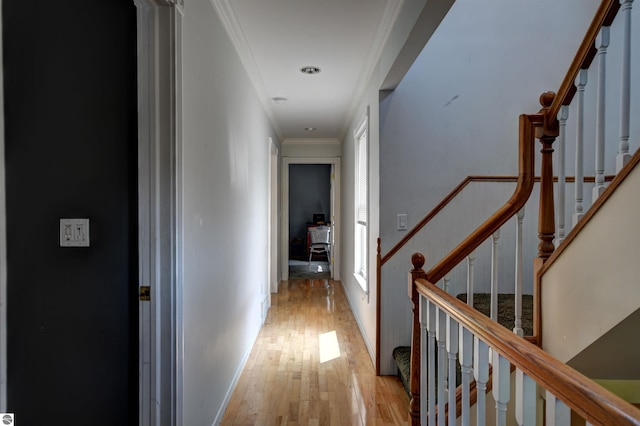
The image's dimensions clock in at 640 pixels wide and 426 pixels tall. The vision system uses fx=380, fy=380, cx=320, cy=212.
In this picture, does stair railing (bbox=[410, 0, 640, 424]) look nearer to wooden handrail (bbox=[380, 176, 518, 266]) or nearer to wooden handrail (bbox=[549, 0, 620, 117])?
wooden handrail (bbox=[549, 0, 620, 117])

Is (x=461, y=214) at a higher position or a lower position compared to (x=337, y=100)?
lower

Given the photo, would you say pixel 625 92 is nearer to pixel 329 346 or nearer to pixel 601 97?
pixel 601 97

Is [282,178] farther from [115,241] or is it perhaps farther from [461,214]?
[115,241]

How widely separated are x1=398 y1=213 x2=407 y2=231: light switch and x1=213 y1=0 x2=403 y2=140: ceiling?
1182 millimetres

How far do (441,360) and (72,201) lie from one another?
156cm

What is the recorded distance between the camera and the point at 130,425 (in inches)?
58.6

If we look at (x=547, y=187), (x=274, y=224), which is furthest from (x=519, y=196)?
(x=274, y=224)

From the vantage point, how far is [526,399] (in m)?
0.93

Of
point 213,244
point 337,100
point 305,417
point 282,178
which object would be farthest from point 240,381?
point 282,178

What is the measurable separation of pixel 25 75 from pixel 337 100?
299cm

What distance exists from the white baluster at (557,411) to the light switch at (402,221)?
2111 mm

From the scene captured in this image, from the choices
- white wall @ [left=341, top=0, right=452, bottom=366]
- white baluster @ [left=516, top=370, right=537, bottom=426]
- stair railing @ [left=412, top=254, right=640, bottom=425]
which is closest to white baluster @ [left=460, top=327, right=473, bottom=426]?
stair railing @ [left=412, top=254, right=640, bottom=425]

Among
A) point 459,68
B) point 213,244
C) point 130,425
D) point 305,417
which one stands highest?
point 459,68

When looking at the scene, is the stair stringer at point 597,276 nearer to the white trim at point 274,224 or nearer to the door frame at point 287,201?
the white trim at point 274,224
